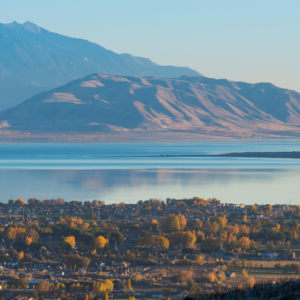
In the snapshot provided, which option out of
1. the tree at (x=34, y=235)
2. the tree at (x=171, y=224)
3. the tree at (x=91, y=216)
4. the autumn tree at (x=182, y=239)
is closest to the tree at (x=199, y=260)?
the autumn tree at (x=182, y=239)

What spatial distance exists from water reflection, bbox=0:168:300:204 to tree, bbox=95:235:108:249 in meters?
39.0

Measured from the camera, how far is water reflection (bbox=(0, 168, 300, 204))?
87.6 meters

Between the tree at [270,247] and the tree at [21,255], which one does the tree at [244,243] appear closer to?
the tree at [270,247]

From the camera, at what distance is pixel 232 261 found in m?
36.7

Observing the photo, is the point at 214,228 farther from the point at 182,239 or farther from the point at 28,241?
the point at 28,241

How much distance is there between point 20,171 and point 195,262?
109265mm

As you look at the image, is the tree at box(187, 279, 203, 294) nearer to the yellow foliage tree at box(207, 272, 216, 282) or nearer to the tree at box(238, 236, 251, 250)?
the yellow foliage tree at box(207, 272, 216, 282)

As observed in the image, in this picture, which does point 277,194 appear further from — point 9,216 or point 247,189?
point 9,216

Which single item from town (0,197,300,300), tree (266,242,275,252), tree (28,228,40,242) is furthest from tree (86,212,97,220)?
tree (266,242,275,252)

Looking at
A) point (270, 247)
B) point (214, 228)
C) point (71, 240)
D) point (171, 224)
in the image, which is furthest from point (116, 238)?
point (270, 247)

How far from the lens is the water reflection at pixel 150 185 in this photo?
87625 mm

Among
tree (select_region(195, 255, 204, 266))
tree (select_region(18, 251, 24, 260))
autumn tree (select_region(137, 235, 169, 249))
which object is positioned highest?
autumn tree (select_region(137, 235, 169, 249))

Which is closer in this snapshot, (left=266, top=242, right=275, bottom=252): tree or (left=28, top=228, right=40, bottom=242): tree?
(left=266, top=242, right=275, bottom=252): tree

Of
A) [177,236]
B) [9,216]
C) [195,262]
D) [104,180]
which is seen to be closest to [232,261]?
[195,262]
